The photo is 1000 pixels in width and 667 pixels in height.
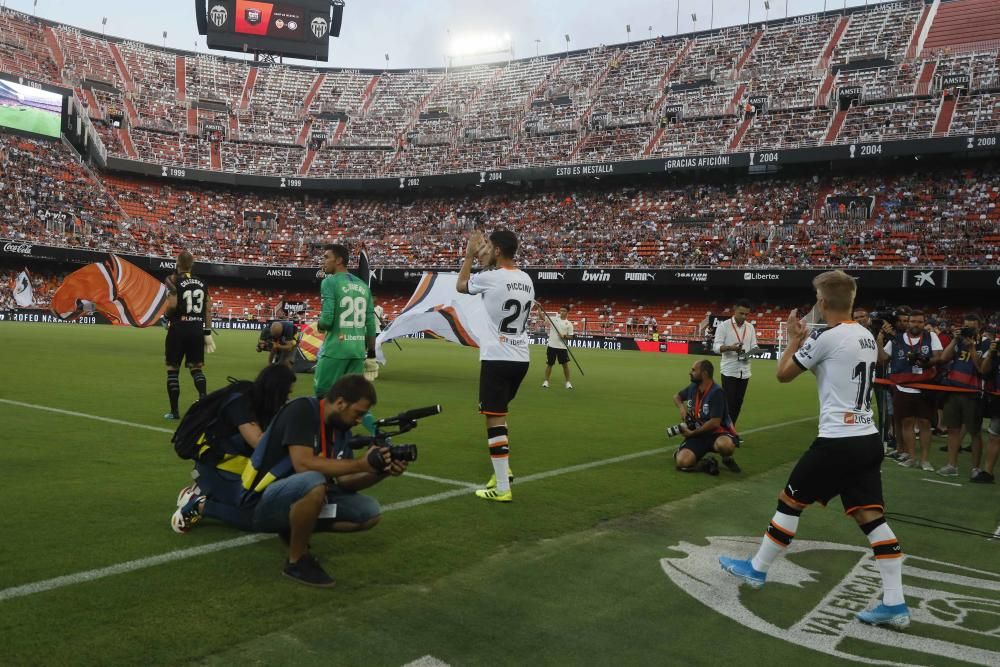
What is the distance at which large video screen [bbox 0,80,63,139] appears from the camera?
52.1 meters

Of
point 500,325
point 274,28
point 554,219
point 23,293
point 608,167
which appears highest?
point 274,28

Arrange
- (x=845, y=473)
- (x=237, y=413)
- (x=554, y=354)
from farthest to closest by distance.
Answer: (x=554, y=354), (x=237, y=413), (x=845, y=473)

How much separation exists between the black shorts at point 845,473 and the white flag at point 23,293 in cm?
5242

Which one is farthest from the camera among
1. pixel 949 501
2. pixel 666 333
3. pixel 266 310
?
pixel 266 310

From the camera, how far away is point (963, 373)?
959 centimetres

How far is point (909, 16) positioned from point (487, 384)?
5772cm

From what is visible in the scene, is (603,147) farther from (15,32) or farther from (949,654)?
(949,654)

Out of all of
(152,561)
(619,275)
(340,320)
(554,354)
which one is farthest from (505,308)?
(619,275)

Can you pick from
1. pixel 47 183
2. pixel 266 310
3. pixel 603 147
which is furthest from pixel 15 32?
pixel 603 147

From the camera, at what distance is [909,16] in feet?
174

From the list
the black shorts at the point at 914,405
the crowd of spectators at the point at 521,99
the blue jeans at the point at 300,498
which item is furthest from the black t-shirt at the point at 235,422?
the crowd of spectators at the point at 521,99

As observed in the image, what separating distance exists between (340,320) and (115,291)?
1205cm

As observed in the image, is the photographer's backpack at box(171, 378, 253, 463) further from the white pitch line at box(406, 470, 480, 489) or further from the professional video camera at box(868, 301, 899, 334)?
the professional video camera at box(868, 301, 899, 334)

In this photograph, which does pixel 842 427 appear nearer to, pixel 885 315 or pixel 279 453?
pixel 279 453
